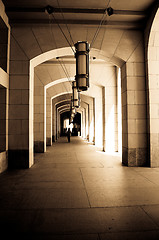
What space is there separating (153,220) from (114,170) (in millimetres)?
3067

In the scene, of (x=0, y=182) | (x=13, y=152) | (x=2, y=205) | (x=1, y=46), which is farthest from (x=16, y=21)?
(x=2, y=205)

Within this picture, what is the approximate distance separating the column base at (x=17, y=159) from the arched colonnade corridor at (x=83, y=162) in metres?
0.04

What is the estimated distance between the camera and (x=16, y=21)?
6.09m

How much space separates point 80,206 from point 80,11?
236 inches

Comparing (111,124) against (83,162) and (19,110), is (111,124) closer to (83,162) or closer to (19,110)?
(83,162)

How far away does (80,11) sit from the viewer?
5738 millimetres

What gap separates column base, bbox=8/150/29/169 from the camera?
20.0 feet

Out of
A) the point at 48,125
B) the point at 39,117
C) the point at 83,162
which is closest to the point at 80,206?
the point at 83,162

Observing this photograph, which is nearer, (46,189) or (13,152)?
(46,189)

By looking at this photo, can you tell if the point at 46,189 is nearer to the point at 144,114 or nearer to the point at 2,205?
the point at 2,205

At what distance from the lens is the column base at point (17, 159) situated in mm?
6090

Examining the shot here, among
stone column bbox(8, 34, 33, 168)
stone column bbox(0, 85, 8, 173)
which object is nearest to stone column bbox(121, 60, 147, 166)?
stone column bbox(8, 34, 33, 168)

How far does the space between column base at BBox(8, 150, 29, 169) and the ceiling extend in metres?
4.83

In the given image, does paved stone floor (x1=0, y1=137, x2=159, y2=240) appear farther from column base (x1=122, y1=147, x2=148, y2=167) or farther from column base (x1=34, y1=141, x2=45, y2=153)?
column base (x1=34, y1=141, x2=45, y2=153)
